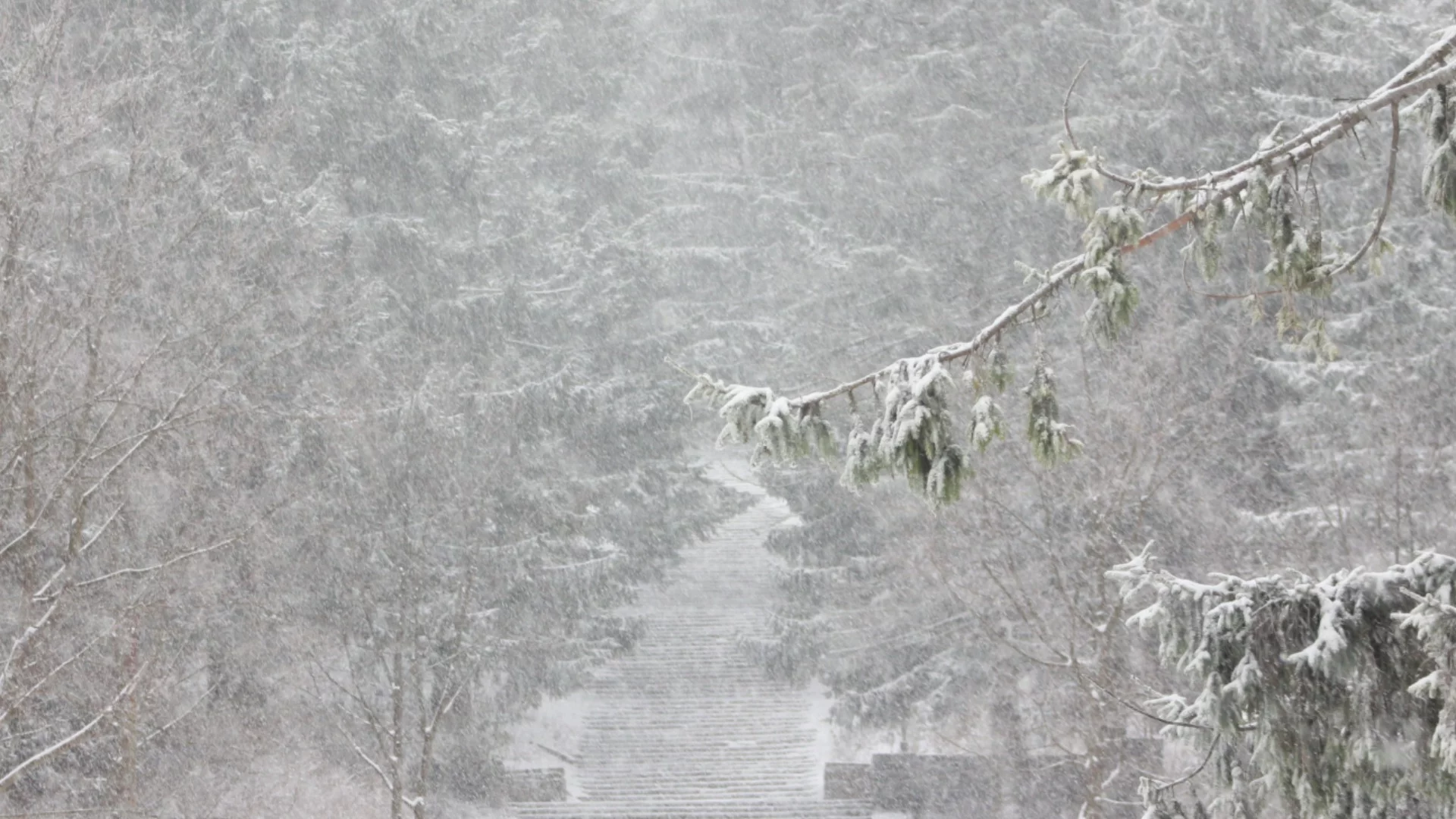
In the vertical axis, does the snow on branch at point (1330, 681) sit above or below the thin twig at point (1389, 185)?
below

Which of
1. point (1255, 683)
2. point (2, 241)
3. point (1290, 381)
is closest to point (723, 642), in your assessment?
point (1290, 381)

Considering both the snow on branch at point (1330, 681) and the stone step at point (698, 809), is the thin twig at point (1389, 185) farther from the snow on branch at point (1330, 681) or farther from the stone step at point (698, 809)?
the stone step at point (698, 809)

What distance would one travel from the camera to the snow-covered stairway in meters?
21.4

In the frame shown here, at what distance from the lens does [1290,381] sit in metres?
15.7

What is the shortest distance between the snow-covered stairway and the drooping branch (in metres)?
17.8

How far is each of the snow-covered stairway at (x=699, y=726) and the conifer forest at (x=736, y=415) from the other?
4.9 inches

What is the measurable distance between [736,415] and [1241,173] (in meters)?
1.83

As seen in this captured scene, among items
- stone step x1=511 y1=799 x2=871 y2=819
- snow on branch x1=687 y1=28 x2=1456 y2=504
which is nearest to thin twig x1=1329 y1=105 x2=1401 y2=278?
snow on branch x1=687 y1=28 x2=1456 y2=504

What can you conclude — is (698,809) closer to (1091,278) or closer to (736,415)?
(736,415)

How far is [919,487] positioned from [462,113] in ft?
78.6

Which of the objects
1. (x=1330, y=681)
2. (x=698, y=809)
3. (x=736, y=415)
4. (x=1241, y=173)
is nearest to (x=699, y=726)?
(x=698, y=809)

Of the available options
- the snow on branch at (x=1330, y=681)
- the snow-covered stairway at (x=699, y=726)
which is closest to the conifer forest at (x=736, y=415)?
the snow on branch at (x=1330, y=681)

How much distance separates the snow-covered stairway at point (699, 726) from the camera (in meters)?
21.4

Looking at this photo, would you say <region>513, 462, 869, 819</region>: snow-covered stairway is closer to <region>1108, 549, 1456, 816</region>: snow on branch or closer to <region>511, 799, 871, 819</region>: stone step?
<region>511, 799, 871, 819</region>: stone step
